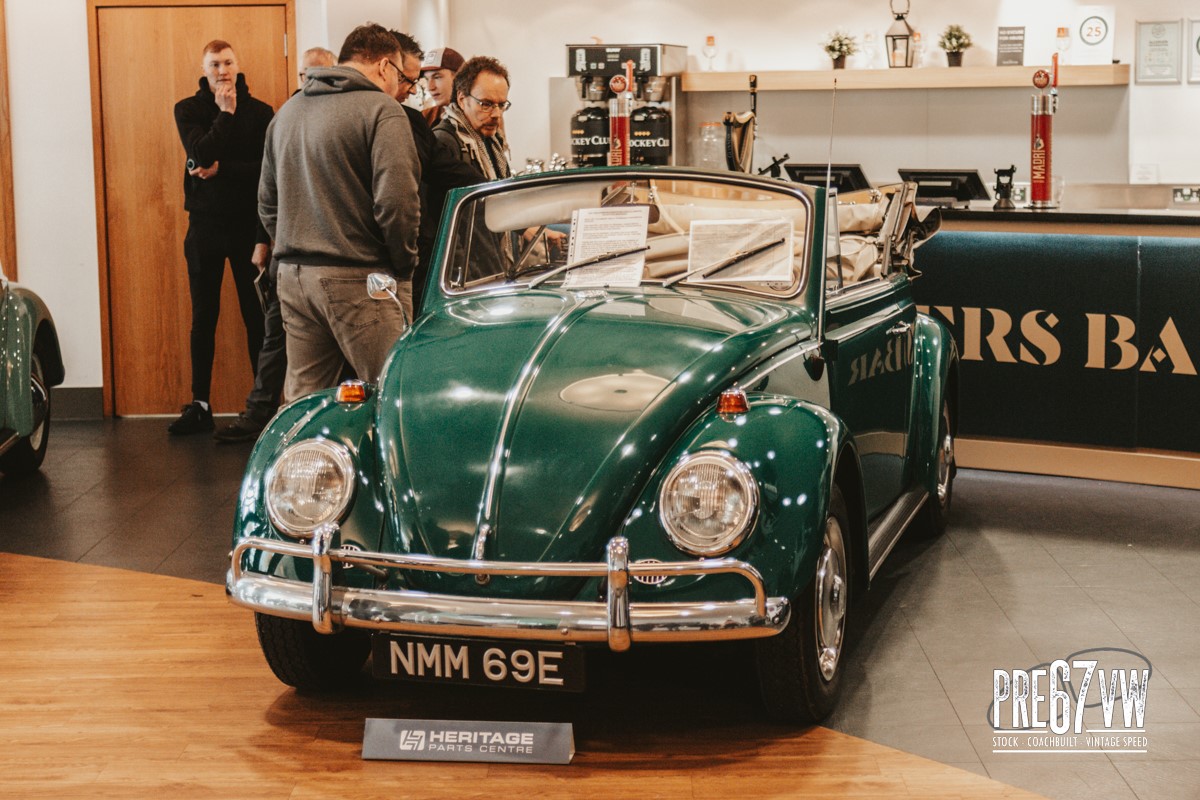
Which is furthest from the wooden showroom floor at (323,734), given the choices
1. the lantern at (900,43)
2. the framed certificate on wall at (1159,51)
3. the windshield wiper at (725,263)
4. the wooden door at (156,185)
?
the framed certificate on wall at (1159,51)

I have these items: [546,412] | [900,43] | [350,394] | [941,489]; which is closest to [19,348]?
[350,394]

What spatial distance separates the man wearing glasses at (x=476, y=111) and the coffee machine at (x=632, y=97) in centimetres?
442

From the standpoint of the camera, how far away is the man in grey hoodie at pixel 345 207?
193 inches

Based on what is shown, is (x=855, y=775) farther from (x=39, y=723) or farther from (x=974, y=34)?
(x=974, y=34)

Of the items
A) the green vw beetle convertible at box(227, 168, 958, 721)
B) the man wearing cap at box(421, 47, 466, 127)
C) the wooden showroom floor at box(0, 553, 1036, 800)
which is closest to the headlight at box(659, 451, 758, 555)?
the green vw beetle convertible at box(227, 168, 958, 721)

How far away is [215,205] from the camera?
23.6 feet

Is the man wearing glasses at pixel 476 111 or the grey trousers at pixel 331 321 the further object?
the man wearing glasses at pixel 476 111

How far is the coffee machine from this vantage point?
10.2 m

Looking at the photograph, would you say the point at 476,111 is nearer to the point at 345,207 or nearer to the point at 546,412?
the point at 345,207

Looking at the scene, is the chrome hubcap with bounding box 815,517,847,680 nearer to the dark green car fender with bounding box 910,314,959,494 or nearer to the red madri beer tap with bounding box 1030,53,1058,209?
the dark green car fender with bounding box 910,314,959,494

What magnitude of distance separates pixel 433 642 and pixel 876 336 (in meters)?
1.93

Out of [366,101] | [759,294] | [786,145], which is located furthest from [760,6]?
[759,294]

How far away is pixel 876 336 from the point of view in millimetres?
4316

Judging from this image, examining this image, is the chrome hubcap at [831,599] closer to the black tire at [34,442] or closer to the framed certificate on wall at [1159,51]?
the black tire at [34,442]
